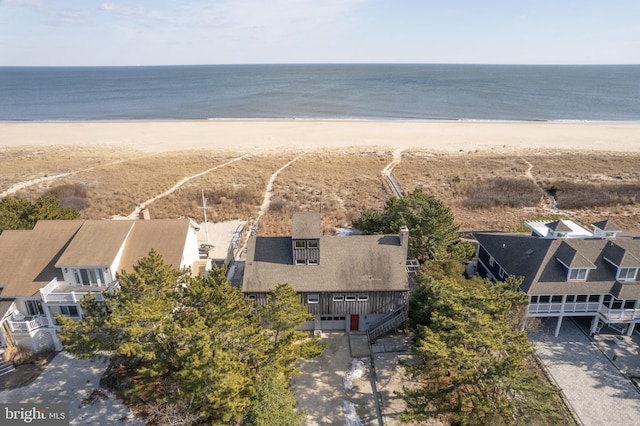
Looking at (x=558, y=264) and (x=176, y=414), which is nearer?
(x=176, y=414)

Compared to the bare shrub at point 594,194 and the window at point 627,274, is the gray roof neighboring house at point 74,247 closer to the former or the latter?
the window at point 627,274

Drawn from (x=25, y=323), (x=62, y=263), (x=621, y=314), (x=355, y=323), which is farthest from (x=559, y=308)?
A: (x=25, y=323)

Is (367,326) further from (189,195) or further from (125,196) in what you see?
(125,196)

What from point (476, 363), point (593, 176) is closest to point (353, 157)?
point (593, 176)

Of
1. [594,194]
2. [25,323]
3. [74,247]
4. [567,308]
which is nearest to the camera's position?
[25,323]

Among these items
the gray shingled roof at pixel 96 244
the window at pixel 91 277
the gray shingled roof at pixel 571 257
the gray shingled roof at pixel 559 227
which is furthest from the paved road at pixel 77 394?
the gray shingled roof at pixel 559 227

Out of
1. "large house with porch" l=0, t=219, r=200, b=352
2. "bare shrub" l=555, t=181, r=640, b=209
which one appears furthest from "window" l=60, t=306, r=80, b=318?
"bare shrub" l=555, t=181, r=640, b=209

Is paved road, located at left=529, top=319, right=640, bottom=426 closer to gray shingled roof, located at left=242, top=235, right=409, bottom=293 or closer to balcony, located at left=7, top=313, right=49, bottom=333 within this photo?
gray shingled roof, located at left=242, top=235, right=409, bottom=293

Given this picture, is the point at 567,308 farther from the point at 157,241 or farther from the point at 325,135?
the point at 325,135
